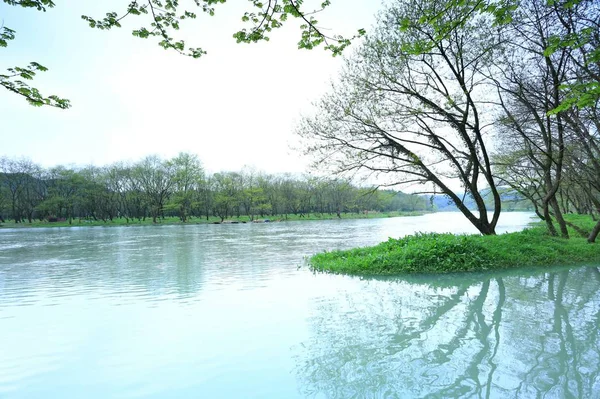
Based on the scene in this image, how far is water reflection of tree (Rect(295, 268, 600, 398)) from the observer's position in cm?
463

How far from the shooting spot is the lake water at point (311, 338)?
190 inches

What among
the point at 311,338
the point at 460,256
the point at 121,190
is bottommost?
the point at 311,338

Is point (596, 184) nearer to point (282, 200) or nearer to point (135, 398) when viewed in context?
point (135, 398)

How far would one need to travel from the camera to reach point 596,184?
17.9 metres

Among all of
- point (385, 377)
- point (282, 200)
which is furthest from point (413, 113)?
point (282, 200)

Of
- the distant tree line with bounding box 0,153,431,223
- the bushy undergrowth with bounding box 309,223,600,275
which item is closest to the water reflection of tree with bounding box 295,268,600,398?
the bushy undergrowth with bounding box 309,223,600,275

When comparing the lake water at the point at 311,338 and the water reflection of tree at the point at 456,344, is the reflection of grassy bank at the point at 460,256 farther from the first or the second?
the water reflection of tree at the point at 456,344

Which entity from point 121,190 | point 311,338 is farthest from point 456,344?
point 121,190

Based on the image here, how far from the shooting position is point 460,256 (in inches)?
514

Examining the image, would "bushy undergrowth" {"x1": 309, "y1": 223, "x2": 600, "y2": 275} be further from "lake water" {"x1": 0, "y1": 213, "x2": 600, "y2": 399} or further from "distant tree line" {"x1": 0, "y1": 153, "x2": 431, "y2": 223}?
"distant tree line" {"x1": 0, "y1": 153, "x2": 431, "y2": 223}

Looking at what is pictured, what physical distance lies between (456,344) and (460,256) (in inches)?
304

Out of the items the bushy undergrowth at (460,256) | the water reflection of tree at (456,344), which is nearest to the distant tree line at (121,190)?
the bushy undergrowth at (460,256)

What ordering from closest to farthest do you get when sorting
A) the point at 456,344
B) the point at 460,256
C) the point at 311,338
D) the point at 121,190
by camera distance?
the point at 456,344, the point at 311,338, the point at 460,256, the point at 121,190

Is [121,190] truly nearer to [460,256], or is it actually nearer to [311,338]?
[460,256]
